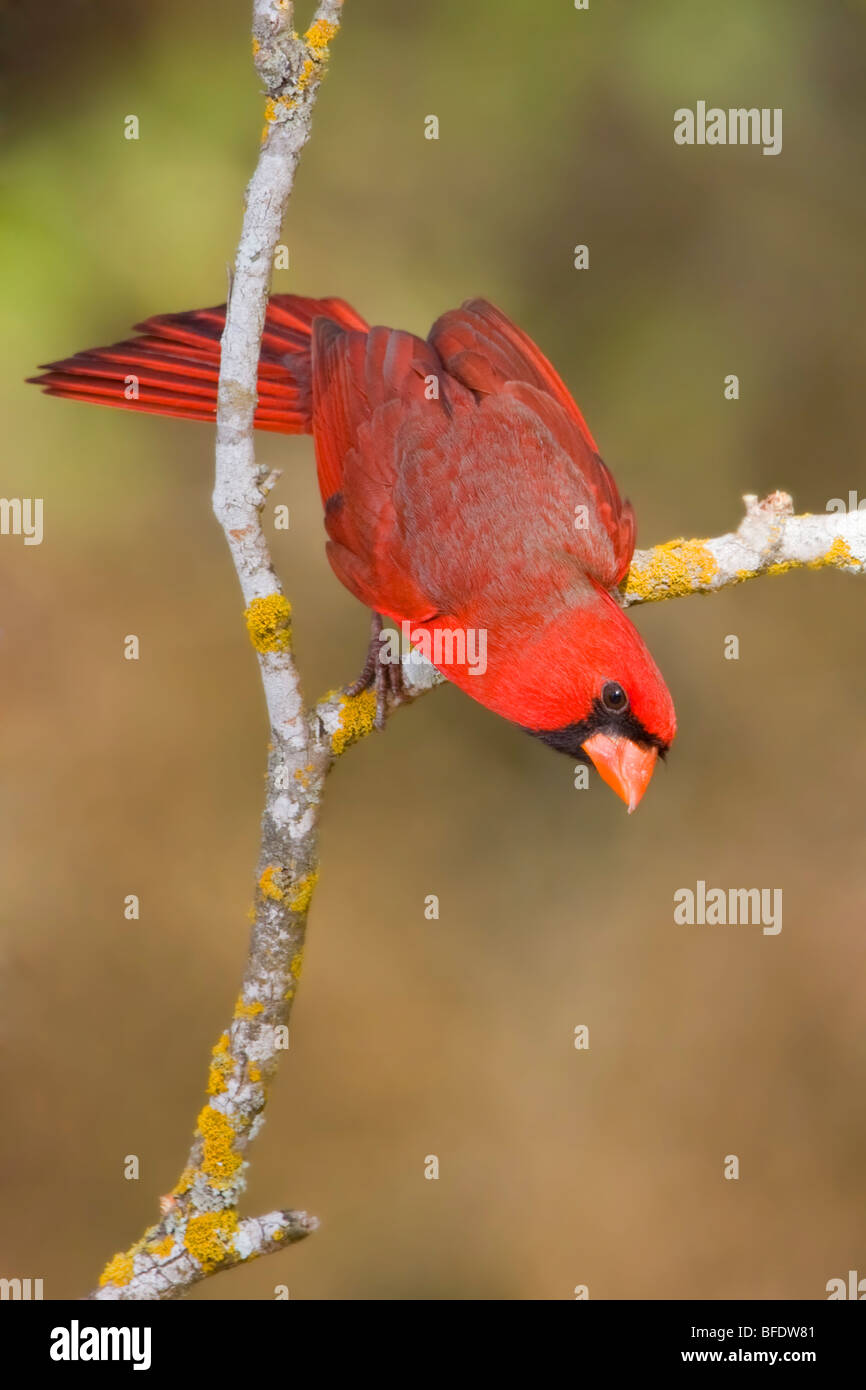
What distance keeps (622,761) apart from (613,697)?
126 mm

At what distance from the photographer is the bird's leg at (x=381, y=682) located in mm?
2717

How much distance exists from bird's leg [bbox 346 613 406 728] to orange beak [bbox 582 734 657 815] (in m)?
0.40

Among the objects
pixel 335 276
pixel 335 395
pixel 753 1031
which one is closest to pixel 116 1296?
pixel 335 395

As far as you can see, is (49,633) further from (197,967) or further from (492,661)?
(492,661)

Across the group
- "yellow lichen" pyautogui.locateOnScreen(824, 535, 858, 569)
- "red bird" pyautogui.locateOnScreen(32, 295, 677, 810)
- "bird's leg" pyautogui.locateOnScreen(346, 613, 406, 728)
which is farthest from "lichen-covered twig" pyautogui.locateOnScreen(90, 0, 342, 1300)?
A: "yellow lichen" pyautogui.locateOnScreen(824, 535, 858, 569)

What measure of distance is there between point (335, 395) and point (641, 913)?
2.41 metres

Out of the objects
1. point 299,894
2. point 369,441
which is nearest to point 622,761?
point 299,894

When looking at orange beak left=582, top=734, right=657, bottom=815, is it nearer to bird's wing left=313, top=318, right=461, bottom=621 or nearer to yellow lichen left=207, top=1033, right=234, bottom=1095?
bird's wing left=313, top=318, right=461, bottom=621

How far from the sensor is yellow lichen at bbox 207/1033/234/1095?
2.66m

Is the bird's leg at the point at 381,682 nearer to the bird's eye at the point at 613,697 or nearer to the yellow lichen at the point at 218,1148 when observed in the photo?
the bird's eye at the point at 613,697

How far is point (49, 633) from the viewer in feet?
15.4

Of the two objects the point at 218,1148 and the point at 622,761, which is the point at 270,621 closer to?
the point at 622,761

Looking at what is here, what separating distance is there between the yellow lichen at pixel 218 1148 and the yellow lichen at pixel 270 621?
2.82ft

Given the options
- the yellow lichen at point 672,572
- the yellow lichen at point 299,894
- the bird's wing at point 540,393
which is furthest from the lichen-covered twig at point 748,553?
the yellow lichen at point 299,894
